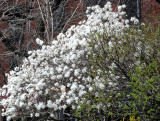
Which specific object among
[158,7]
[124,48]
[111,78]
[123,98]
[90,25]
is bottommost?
A: [123,98]

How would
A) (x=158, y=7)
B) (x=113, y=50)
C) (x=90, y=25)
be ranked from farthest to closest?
(x=158, y=7) → (x=90, y=25) → (x=113, y=50)

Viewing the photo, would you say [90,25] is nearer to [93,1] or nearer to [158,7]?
[93,1]

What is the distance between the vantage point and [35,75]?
811 centimetres

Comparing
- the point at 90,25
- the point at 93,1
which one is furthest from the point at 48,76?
the point at 93,1

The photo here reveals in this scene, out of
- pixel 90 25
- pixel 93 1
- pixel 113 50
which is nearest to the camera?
pixel 113 50

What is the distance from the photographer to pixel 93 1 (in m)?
17.1

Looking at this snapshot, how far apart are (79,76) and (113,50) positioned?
5.23ft

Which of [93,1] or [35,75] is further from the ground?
[93,1]

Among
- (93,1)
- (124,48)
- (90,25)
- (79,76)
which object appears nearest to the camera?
(124,48)

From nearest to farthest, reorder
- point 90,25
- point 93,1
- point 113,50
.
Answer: point 113,50, point 90,25, point 93,1

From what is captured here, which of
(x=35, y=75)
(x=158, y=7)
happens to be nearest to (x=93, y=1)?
(x=158, y=7)

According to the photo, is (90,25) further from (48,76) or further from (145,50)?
(145,50)

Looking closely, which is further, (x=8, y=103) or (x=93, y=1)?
(x=93, y=1)

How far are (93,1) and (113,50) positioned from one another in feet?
38.7
